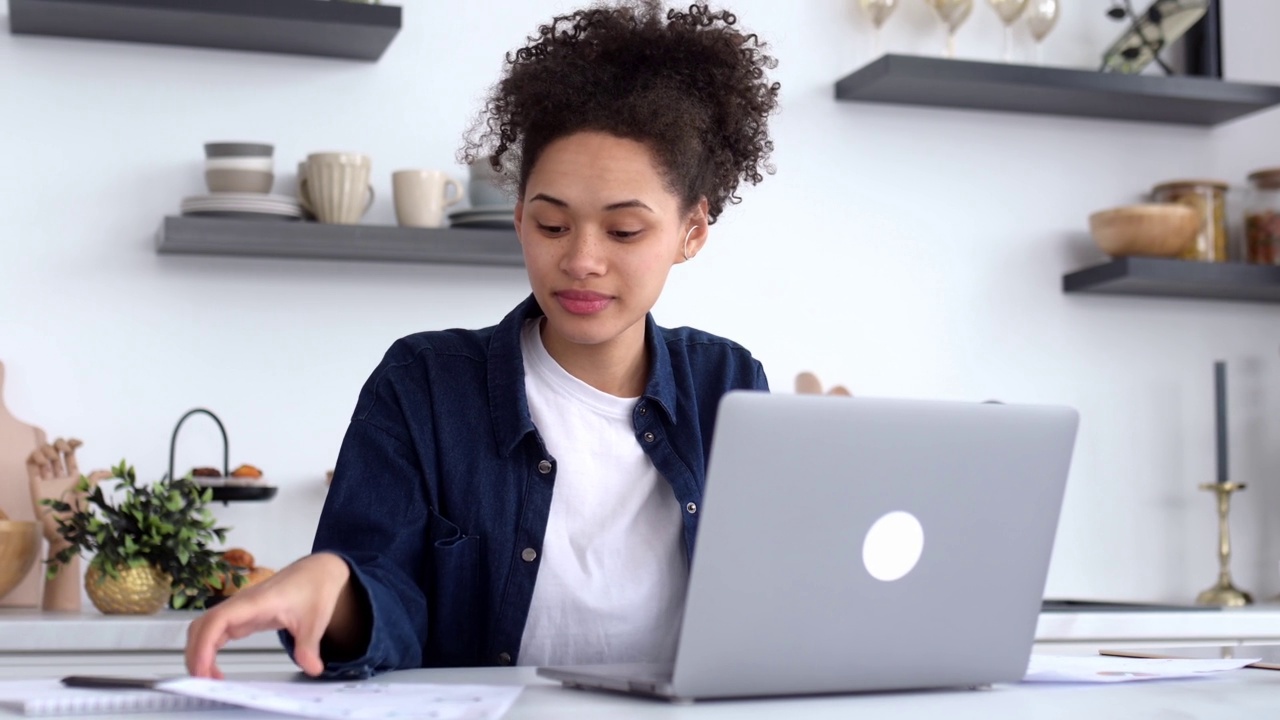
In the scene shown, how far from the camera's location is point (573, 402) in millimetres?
1534

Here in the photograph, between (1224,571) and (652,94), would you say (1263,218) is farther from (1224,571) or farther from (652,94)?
(652,94)

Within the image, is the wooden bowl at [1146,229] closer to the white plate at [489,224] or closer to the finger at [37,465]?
the white plate at [489,224]

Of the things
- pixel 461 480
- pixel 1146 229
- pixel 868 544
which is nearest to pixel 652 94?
pixel 461 480

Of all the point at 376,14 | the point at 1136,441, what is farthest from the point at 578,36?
the point at 1136,441

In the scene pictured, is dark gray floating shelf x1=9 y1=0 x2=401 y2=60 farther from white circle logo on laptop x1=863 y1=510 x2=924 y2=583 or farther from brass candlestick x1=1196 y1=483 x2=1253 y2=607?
brass candlestick x1=1196 y1=483 x2=1253 y2=607

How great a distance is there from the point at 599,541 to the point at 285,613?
510 mm

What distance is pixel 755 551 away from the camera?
93cm

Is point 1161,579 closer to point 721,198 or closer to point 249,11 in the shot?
point 721,198

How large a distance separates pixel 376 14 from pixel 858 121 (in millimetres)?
1043

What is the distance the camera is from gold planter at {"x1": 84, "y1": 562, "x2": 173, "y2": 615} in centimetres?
219

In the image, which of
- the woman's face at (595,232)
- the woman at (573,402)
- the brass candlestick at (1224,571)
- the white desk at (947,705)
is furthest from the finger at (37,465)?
the brass candlestick at (1224,571)

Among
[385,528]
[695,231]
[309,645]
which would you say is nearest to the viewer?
[309,645]

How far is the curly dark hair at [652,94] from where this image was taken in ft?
4.76

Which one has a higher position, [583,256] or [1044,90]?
[1044,90]
